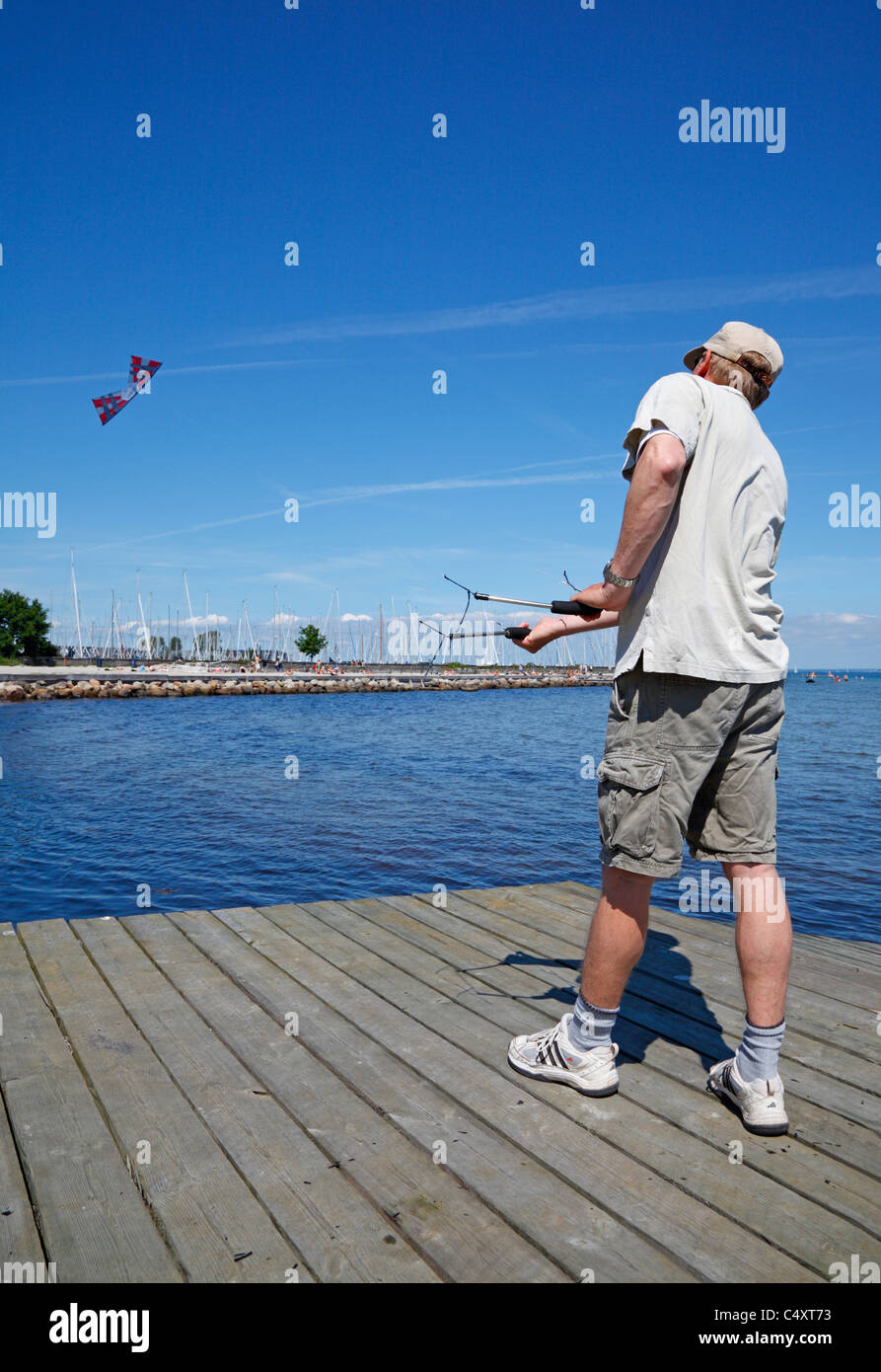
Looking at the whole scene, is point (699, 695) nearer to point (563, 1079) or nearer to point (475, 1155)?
point (563, 1079)

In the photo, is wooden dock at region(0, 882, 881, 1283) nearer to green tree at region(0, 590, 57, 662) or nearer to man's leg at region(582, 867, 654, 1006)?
man's leg at region(582, 867, 654, 1006)

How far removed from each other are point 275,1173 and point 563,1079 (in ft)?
3.09

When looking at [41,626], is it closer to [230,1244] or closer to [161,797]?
[161,797]

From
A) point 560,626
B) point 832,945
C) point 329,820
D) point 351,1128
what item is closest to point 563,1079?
point 351,1128

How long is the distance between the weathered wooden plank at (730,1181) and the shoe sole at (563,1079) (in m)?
0.03

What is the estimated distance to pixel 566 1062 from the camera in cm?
273

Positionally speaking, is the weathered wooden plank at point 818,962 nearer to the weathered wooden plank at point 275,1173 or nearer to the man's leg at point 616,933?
the man's leg at point 616,933

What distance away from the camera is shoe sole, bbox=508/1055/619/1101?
2.68m

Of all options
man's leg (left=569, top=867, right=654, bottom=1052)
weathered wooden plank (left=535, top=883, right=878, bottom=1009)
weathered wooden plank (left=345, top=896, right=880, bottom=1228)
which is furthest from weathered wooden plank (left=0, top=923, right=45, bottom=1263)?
weathered wooden plank (left=535, top=883, right=878, bottom=1009)

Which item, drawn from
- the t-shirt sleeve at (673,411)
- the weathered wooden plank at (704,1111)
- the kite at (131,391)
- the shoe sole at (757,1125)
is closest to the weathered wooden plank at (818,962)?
the weathered wooden plank at (704,1111)

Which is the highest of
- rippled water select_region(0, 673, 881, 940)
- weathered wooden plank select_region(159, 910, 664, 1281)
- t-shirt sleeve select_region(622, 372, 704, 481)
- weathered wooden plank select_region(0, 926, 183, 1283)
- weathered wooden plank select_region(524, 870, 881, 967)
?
t-shirt sleeve select_region(622, 372, 704, 481)

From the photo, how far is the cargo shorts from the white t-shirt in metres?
0.07

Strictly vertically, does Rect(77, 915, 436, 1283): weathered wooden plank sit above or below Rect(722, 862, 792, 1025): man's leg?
below
